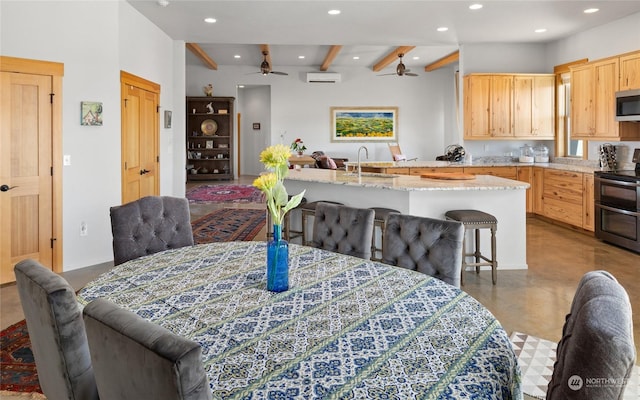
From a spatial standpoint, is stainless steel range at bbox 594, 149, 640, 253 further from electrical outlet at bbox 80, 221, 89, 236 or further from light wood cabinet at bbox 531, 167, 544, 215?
electrical outlet at bbox 80, 221, 89, 236

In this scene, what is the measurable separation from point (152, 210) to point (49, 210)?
243 centimetres

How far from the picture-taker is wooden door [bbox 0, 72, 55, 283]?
13.4ft

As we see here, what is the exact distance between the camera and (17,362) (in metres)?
2.57

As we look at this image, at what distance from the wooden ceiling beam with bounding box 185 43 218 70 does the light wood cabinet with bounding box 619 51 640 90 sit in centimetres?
729

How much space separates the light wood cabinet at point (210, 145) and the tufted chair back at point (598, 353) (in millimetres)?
12525

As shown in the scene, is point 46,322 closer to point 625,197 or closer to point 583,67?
point 625,197

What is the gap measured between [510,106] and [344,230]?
19.8ft

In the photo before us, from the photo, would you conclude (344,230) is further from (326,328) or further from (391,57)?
(391,57)

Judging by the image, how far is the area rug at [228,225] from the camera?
5.90 metres

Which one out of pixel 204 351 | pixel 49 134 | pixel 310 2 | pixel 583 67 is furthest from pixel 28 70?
A: pixel 583 67

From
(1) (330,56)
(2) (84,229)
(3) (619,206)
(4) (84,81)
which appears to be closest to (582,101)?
(3) (619,206)

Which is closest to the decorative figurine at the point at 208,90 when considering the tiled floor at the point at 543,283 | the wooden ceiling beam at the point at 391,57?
the wooden ceiling beam at the point at 391,57

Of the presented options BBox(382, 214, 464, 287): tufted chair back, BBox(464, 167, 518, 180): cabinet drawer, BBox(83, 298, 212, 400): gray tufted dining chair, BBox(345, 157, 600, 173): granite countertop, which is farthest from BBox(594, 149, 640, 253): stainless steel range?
BBox(83, 298, 212, 400): gray tufted dining chair

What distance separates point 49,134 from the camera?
4363mm
